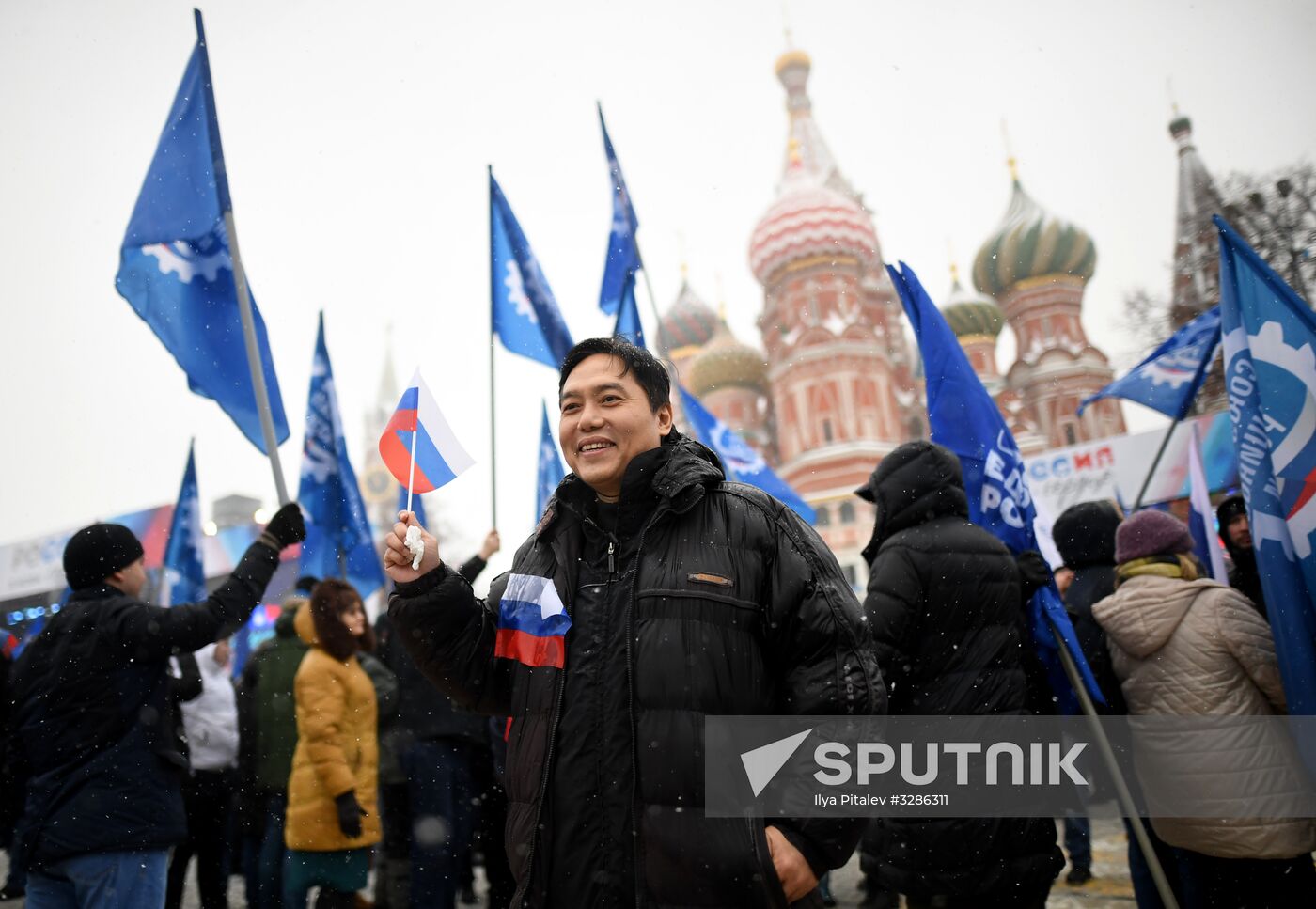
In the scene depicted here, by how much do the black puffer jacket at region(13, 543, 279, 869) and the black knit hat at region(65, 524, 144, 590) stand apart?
72 millimetres

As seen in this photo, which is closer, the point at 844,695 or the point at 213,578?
the point at 844,695

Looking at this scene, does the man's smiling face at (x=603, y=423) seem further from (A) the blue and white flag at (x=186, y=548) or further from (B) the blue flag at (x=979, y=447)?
(A) the blue and white flag at (x=186, y=548)

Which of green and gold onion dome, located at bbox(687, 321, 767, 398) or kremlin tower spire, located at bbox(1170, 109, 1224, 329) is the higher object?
green and gold onion dome, located at bbox(687, 321, 767, 398)

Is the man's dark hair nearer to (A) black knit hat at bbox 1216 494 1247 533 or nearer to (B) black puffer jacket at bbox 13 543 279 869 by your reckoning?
(B) black puffer jacket at bbox 13 543 279 869

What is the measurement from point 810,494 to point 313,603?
31.4 meters

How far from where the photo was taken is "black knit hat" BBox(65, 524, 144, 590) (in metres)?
3.20

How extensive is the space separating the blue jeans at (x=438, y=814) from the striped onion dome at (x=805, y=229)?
117 ft

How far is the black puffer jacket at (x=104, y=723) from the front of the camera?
2910 mm

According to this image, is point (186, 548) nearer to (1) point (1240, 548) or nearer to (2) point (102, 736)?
(2) point (102, 736)

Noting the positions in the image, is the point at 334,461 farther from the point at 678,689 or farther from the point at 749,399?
the point at 749,399

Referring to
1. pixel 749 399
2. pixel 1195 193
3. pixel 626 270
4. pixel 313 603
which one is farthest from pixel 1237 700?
pixel 749 399

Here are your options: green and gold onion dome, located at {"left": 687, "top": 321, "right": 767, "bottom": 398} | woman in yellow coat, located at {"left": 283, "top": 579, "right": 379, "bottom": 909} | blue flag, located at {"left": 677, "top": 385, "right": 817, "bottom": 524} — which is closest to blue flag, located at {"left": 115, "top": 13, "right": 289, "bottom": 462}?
woman in yellow coat, located at {"left": 283, "top": 579, "right": 379, "bottom": 909}

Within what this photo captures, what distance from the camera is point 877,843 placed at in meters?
2.88

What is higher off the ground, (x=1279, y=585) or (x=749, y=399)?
(x=749, y=399)
